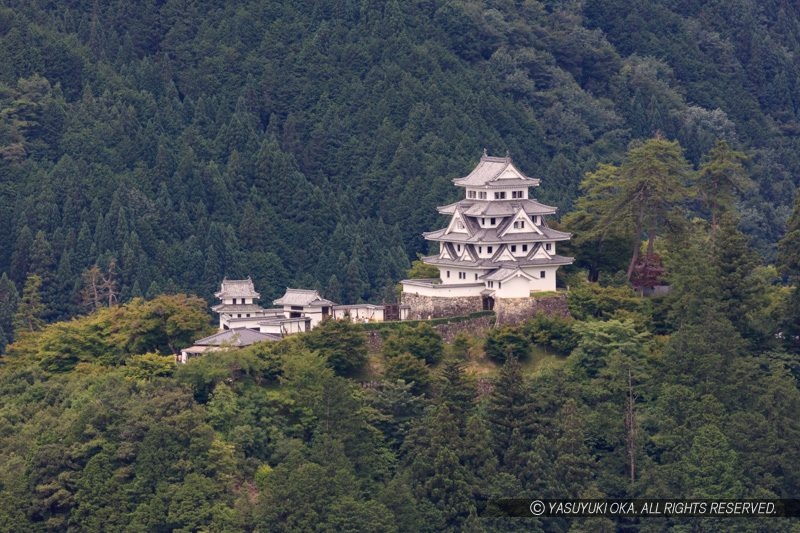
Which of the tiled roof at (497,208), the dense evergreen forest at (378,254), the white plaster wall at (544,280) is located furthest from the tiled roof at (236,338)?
the white plaster wall at (544,280)

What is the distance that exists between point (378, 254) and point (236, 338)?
41193mm

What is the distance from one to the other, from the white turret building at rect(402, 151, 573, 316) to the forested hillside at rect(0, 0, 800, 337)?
2478 cm

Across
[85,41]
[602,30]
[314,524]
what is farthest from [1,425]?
[602,30]

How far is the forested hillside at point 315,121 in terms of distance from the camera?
5108 inches

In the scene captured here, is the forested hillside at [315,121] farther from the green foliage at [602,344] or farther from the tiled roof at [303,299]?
the green foliage at [602,344]

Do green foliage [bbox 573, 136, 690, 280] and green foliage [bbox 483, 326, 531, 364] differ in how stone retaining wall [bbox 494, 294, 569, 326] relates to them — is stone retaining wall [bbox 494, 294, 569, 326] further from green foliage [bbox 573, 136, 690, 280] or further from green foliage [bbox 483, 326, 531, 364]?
green foliage [bbox 573, 136, 690, 280]

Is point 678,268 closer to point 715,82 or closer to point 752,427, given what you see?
point 752,427

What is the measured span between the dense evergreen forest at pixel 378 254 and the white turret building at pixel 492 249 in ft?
6.26

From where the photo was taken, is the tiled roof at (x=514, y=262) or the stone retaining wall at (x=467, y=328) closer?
Answer: the stone retaining wall at (x=467, y=328)

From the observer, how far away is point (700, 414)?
91062mm

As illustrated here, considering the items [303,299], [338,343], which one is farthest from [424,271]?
[338,343]

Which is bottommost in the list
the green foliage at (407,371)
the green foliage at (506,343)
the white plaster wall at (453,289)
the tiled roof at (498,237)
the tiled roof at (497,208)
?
the green foliage at (407,371)

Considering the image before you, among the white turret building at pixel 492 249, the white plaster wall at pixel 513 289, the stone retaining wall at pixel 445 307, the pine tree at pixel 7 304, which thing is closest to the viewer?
the white plaster wall at pixel 513 289

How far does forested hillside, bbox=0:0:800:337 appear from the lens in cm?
12975
